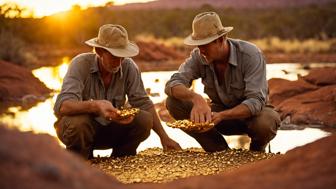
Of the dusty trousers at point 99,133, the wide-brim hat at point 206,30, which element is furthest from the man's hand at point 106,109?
the wide-brim hat at point 206,30

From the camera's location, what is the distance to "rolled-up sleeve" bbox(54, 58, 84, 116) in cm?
481

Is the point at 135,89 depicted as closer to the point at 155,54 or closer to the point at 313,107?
the point at 313,107

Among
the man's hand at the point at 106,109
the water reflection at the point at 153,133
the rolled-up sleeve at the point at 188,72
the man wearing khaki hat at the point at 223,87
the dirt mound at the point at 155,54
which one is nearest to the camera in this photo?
the man's hand at the point at 106,109

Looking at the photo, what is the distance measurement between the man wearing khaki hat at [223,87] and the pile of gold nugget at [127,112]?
483 mm

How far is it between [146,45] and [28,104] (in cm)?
1142

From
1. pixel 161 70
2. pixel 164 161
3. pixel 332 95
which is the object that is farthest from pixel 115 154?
pixel 161 70

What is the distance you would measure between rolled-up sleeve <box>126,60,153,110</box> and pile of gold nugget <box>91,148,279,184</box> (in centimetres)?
49

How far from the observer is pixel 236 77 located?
5.24m

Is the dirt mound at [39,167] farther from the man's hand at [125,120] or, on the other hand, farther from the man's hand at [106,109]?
the man's hand at [125,120]

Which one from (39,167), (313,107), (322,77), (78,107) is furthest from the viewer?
(322,77)

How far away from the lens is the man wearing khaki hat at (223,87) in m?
4.95

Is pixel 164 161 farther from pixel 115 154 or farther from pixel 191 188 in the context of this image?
pixel 191 188

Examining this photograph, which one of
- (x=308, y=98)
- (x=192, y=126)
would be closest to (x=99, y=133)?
(x=192, y=126)

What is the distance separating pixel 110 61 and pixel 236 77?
1.17 metres
